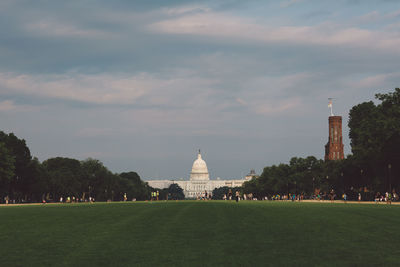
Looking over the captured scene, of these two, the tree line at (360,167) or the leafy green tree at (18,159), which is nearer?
the tree line at (360,167)

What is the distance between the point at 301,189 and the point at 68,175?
63.1m

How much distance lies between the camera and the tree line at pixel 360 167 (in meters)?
80.4

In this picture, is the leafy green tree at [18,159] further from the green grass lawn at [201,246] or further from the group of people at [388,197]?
the green grass lawn at [201,246]

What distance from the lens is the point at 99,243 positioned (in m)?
17.2

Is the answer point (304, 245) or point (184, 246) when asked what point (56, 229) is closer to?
point (184, 246)

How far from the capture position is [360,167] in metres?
110

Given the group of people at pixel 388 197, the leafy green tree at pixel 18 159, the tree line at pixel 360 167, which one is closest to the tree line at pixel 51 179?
the leafy green tree at pixel 18 159

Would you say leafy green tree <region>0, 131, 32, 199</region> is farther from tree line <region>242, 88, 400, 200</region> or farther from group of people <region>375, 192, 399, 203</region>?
group of people <region>375, 192, 399, 203</region>

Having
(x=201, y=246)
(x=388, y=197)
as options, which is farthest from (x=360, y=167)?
(x=201, y=246)

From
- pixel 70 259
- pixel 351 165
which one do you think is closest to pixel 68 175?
pixel 351 165

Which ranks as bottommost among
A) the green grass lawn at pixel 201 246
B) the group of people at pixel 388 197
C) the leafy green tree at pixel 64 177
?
the green grass lawn at pixel 201 246

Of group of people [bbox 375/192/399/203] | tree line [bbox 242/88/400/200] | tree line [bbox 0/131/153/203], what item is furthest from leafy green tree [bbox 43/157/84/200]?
group of people [bbox 375/192/399/203]

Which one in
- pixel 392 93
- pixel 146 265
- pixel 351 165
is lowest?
pixel 146 265

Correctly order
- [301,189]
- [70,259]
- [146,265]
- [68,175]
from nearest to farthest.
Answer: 1. [146,265]
2. [70,259]
3. [68,175]
4. [301,189]
